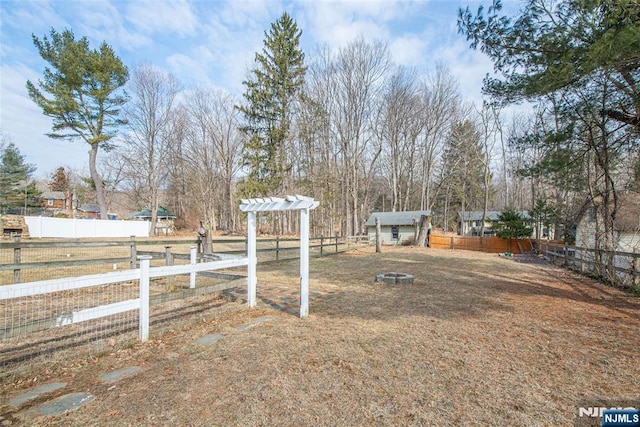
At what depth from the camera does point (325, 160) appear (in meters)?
27.9

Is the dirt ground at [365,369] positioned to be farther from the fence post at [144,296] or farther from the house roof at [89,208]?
the house roof at [89,208]

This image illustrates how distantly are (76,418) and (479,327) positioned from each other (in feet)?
15.8

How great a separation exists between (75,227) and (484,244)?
30468mm

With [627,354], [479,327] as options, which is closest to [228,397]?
[479,327]

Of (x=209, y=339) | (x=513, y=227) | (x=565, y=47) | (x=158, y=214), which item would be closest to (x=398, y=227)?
(x=513, y=227)

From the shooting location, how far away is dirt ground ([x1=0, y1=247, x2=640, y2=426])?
2432 millimetres

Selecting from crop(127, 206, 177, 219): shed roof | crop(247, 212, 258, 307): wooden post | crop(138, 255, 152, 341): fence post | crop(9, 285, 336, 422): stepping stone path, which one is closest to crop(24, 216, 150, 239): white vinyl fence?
crop(127, 206, 177, 219): shed roof

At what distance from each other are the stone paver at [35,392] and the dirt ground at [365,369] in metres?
0.09

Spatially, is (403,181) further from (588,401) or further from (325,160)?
(588,401)

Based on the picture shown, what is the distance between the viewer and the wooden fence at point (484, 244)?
2041cm

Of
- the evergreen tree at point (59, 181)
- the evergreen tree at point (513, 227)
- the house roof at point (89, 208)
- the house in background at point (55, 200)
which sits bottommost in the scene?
the evergreen tree at point (513, 227)

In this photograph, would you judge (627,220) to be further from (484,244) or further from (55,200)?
(55,200)

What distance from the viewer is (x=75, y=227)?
2378 centimetres

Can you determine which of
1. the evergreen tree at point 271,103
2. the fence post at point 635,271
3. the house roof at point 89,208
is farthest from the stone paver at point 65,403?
the house roof at point 89,208
